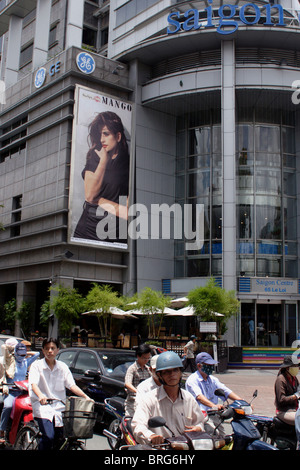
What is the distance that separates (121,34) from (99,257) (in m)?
16.5

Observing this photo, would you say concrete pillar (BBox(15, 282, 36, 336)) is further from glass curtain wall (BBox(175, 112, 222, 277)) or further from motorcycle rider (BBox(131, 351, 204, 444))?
motorcycle rider (BBox(131, 351, 204, 444))

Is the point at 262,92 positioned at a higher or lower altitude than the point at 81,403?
higher

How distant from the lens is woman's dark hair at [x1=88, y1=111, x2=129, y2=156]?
31.7 meters

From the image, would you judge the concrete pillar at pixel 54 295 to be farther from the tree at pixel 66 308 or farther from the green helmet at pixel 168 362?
the green helmet at pixel 168 362

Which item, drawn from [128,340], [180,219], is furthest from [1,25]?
[128,340]

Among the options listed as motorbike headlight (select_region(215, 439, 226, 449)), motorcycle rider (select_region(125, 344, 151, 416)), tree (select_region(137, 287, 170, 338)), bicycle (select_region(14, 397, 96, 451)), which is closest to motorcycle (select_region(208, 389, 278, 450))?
motorbike headlight (select_region(215, 439, 226, 449))

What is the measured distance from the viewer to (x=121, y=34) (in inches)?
1415

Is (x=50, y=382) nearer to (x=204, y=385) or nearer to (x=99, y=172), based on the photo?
(x=204, y=385)

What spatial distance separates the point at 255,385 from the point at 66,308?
1337 centimetres

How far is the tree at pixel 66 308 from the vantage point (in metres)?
28.6

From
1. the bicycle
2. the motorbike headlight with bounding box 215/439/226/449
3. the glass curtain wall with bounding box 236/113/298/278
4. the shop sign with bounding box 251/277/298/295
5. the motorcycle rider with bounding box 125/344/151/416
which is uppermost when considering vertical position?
the glass curtain wall with bounding box 236/113/298/278

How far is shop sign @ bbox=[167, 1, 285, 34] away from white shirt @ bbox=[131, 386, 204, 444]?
98.5 ft

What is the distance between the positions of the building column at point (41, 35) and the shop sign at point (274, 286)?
22614 mm
